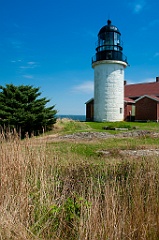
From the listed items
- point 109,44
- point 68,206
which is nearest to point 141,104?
point 109,44

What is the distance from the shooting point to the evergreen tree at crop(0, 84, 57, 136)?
16688mm

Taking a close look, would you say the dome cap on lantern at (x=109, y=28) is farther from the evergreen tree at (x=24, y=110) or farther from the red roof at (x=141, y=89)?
the evergreen tree at (x=24, y=110)

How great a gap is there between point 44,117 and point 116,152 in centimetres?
1050

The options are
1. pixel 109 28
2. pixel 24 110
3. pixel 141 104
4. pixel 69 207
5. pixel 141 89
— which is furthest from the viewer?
pixel 141 89

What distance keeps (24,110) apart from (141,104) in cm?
1722

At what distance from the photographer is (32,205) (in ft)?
8.53

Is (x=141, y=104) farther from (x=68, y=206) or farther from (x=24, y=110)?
(x=68, y=206)

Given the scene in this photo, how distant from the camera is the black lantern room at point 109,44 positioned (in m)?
24.6

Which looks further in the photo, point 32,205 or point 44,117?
point 44,117

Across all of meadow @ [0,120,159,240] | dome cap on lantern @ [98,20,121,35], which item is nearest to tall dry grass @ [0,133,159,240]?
meadow @ [0,120,159,240]

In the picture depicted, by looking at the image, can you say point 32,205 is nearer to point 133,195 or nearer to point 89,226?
point 89,226

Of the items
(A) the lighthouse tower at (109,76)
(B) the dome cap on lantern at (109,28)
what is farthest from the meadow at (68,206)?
(B) the dome cap on lantern at (109,28)

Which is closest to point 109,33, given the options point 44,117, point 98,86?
point 98,86

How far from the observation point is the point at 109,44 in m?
24.8
